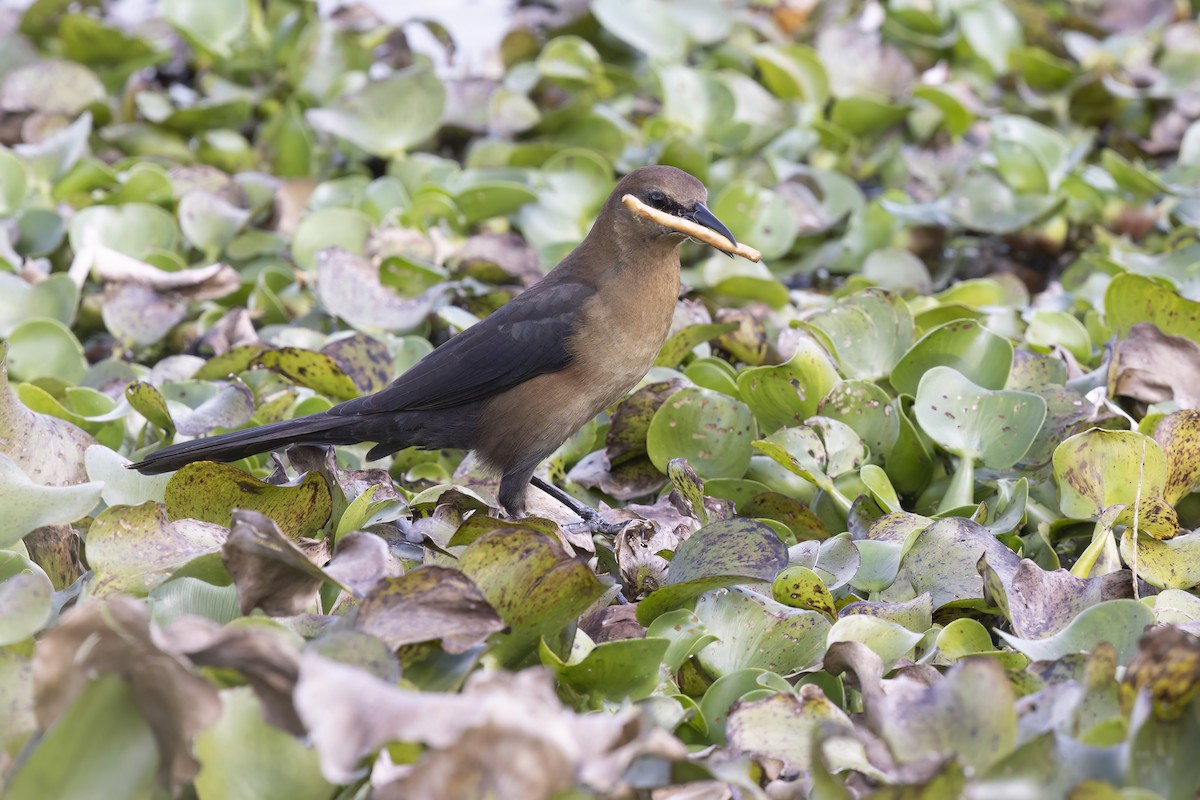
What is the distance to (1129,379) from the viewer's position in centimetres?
369

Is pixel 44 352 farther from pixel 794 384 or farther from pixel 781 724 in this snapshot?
Result: pixel 781 724

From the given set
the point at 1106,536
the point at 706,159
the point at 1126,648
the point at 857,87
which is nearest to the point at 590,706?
the point at 1126,648

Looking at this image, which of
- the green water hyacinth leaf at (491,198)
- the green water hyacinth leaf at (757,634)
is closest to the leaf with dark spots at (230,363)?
the green water hyacinth leaf at (491,198)

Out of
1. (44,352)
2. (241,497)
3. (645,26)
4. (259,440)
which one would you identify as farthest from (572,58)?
(241,497)

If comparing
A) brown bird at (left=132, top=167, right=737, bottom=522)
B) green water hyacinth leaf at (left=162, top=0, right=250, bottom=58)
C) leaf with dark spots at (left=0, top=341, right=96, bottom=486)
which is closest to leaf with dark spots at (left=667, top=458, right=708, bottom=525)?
brown bird at (left=132, top=167, right=737, bottom=522)

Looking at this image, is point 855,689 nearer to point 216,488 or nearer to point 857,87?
point 216,488

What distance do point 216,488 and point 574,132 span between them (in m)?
2.91

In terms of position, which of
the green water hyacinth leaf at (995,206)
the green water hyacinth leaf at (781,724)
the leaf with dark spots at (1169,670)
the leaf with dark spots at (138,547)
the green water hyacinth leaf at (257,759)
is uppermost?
the leaf with dark spots at (1169,670)

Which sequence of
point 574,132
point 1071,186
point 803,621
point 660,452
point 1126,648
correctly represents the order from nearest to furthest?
point 1126,648
point 803,621
point 660,452
point 1071,186
point 574,132

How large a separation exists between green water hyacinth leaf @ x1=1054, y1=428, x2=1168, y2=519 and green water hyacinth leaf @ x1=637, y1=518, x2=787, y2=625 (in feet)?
2.44

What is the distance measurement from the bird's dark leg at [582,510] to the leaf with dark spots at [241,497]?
0.71m

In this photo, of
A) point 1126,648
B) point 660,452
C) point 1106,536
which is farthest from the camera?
point 660,452

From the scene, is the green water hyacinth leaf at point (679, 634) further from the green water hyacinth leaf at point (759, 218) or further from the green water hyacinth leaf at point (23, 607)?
the green water hyacinth leaf at point (759, 218)

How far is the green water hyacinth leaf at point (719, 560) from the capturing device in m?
2.82
